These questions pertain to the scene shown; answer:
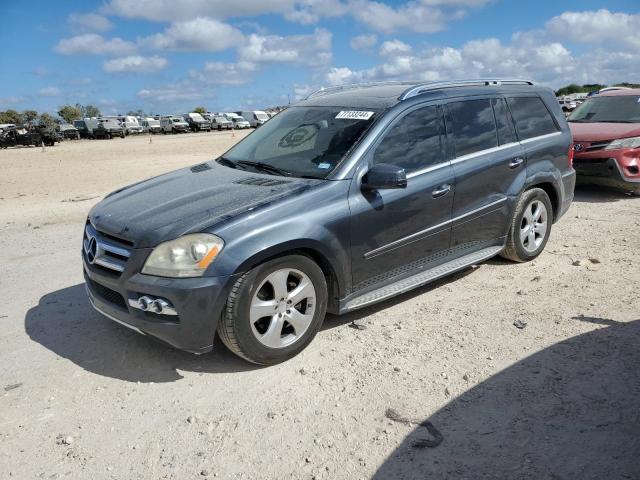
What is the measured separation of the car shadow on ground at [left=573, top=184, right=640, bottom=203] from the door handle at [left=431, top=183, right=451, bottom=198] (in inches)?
203

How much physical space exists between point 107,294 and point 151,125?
5308 centimetres

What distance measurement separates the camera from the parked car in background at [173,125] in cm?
5288

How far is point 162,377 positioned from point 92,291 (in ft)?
2.72

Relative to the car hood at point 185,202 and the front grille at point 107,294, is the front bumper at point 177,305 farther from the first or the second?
the car hood at point 185,202

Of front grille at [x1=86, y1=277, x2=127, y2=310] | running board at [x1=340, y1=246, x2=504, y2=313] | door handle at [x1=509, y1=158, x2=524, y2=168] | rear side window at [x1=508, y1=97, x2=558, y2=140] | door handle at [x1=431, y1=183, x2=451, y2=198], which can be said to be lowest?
running board at [x1=340, y1=246, x2=504, y2=313]

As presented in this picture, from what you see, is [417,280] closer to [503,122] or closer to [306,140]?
[306,140]

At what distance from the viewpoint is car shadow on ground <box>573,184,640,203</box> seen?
8648 millimetres

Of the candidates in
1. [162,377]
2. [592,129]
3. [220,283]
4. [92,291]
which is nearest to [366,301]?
[220,283]

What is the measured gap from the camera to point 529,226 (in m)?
5.47

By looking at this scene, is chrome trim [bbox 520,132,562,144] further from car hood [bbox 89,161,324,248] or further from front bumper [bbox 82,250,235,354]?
front bumper [bbox 82,250,235,354]

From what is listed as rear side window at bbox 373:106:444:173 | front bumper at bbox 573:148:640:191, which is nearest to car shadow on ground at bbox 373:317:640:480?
rear side window at bbox 373:106:444:173

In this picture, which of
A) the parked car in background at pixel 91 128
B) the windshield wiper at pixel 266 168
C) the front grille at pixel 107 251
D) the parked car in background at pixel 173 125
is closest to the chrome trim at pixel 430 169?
the windshield wiper at pixel 266 168

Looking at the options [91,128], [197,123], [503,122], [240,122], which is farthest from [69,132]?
[503,122]

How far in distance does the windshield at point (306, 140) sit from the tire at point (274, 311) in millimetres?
790
